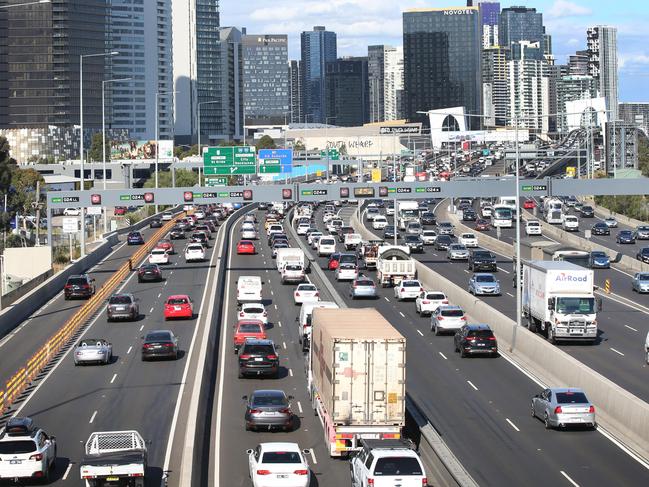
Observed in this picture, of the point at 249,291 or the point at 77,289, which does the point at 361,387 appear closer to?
the point at 249,291

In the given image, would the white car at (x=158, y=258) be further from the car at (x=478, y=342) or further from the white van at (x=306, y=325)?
the car at (x=478, y=342)

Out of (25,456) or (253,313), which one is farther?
(253,313)

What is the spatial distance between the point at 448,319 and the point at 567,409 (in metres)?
17.7

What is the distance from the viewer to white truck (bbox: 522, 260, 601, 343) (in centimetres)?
4284

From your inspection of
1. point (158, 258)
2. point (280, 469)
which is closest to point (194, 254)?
point (158, 258)

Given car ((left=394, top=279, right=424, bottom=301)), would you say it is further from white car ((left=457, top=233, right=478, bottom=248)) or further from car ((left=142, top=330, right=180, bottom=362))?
white car ((left=457, top=233, right=478, bottom=248))

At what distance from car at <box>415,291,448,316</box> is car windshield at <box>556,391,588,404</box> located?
2245 cm

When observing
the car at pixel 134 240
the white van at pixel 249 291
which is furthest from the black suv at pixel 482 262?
the car at pixel 134 240

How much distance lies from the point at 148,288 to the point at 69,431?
3468 cm

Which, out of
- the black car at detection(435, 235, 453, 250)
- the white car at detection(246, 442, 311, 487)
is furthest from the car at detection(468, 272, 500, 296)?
the white car at detection(246, 442, 311, 487)

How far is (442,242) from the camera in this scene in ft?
286

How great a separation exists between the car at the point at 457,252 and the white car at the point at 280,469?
55895 millimetres

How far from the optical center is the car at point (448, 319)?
1834 inches

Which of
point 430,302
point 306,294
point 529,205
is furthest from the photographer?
point 529,205
